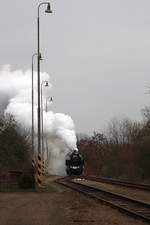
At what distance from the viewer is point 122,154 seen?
72125 millimetres

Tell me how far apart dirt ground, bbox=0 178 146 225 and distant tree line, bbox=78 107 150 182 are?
27696 mm

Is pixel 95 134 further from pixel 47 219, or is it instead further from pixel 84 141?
pixel 47 219

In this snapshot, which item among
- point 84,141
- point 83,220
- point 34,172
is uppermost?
point 84,141

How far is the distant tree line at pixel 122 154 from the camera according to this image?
54.5 meters

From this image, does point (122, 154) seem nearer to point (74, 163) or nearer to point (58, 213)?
point (74, 163)

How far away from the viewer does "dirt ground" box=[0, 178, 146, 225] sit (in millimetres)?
18188

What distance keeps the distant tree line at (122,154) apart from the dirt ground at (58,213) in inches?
1090

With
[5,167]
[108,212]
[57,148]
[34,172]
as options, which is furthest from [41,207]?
[57,148]

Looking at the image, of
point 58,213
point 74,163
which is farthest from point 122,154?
point 58,213

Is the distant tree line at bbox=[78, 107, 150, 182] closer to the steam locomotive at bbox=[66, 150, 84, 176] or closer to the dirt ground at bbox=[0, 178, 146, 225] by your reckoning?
the steam locomotive at bbox=[66, 150, 84, 176]

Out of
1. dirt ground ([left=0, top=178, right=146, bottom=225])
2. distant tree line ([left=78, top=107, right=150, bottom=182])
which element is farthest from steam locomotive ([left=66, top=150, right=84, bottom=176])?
dirt ground ([left=0, top=178, right=146, bottom=225])

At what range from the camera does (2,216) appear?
65.5 feet

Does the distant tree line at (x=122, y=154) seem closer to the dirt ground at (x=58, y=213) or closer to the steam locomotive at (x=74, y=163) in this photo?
the steam locomotive at (x=74, y=163)

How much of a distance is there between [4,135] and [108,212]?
39220 mm
